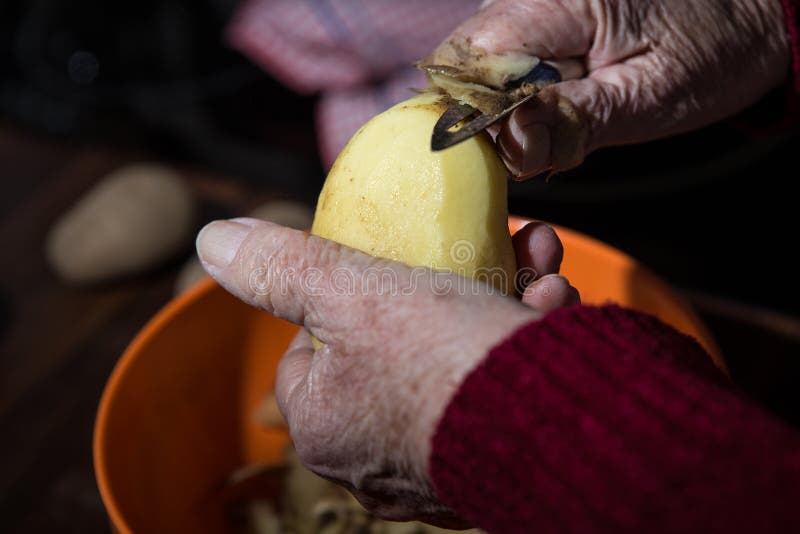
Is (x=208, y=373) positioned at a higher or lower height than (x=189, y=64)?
lower

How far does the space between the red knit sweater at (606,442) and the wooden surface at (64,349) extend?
26.1 inches

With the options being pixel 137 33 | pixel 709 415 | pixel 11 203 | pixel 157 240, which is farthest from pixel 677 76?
pixel 137 33

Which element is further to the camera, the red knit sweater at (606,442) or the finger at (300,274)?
the finger at (300,274)

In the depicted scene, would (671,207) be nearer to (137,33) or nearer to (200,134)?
(200,134)

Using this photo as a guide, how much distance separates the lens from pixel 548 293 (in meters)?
0.62

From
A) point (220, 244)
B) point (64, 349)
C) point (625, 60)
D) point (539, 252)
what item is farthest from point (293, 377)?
point (64, 349)

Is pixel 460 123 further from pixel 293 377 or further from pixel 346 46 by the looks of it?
pixel 346 46

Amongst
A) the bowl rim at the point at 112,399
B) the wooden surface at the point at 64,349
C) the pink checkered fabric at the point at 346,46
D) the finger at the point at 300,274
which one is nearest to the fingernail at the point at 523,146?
the finger at the point at 300,274

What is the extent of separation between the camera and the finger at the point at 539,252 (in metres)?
0.67

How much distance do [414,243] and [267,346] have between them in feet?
1.45

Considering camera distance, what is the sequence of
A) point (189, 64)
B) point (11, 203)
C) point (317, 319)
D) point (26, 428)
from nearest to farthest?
point (317, 319) → point (26, 428) → point (11, 203) → point (189, 64)

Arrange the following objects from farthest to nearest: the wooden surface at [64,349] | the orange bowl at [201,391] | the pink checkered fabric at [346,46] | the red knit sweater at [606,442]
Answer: the pink checkered fabric at [346,46], the wooden surface at [64,349], the orange bowl at [201,391], the red knit sweater at [606,442]

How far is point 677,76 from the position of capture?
75 centimetres

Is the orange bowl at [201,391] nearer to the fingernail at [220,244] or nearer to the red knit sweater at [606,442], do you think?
the fingernail at [220,244]
